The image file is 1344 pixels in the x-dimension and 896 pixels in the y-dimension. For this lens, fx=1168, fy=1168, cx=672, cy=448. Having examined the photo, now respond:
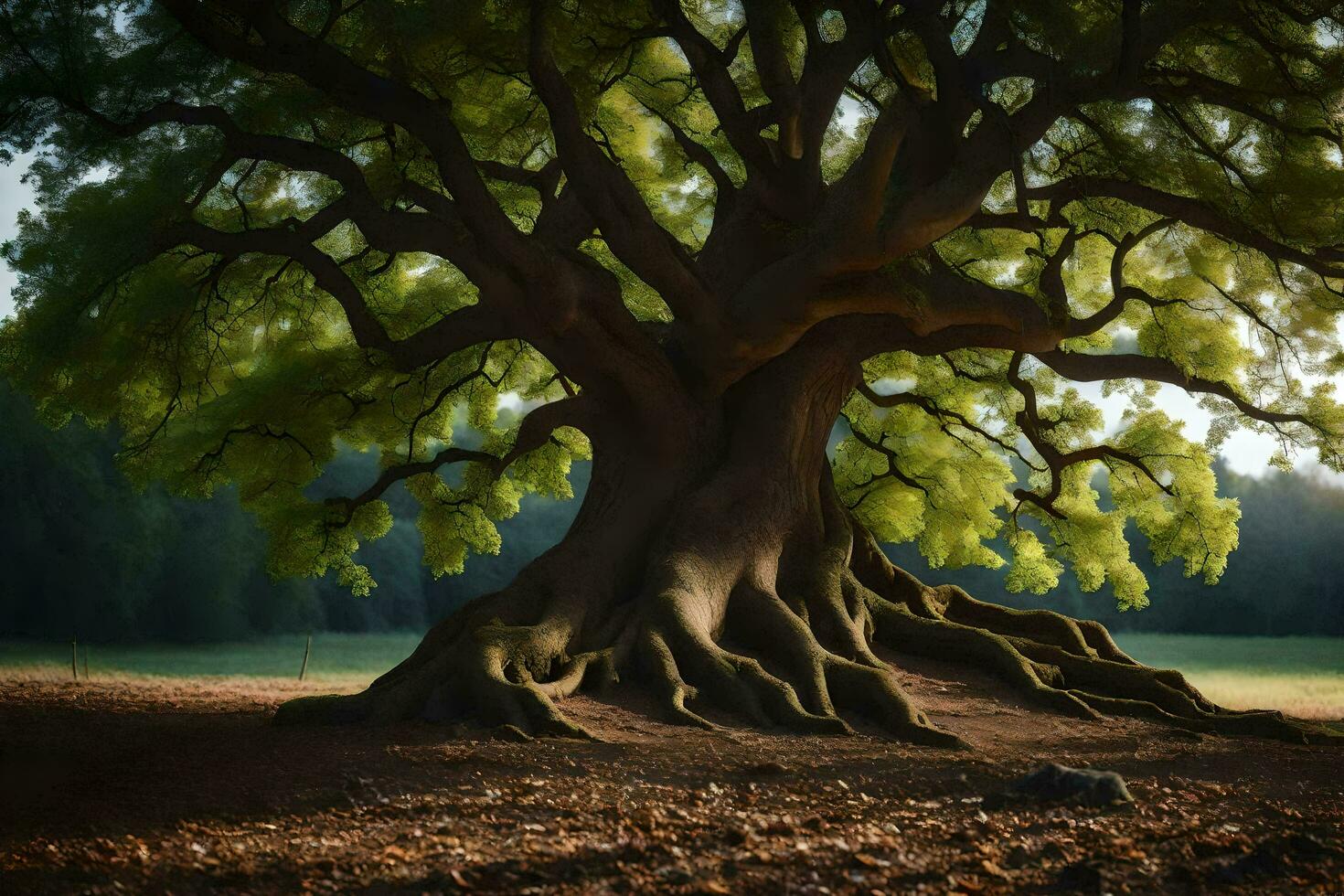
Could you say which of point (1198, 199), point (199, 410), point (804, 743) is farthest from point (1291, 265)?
point (199, 410)

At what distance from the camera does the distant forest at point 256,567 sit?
75.4 feet

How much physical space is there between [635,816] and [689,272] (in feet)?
17.8

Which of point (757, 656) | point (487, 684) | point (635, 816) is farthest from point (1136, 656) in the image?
point (635, 816)

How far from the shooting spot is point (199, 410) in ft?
40.7

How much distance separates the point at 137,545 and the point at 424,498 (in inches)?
506

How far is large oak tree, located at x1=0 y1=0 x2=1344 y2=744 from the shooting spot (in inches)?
332

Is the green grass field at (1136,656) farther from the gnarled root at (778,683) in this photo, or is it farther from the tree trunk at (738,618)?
the gnarled root at (778,683)

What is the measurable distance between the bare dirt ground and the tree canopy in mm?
3662

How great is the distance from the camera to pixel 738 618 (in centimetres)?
979

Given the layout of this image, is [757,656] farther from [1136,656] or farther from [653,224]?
[1136,656]

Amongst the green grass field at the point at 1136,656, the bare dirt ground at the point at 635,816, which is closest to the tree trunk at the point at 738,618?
the bare dirt ground at the point at 635,816

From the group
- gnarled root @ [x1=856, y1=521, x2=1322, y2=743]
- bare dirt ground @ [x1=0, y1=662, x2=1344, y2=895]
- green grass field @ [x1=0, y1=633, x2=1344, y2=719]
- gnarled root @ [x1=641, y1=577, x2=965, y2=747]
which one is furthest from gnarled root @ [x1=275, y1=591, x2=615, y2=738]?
green grass field @ [x1=0, y1=633, x2=1344, y2=719]

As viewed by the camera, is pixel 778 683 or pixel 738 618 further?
pixel 738 618

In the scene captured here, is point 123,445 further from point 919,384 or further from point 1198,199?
point 1198,199
